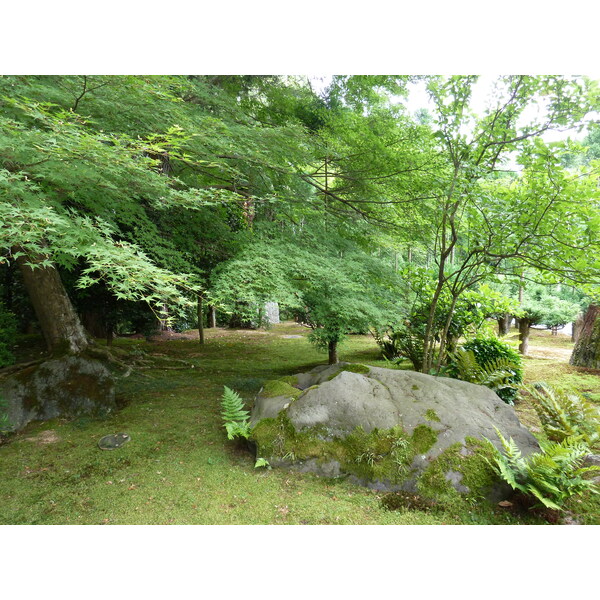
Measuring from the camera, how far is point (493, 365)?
4305 mm

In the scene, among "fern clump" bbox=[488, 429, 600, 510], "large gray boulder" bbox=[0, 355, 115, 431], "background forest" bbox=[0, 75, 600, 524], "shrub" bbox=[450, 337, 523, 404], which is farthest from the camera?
"shrub" bbox=[450, 337, 523, 404]

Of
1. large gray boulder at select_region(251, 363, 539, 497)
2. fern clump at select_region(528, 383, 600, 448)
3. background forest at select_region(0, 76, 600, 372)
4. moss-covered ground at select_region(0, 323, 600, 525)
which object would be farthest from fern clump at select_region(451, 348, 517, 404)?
large gray boulder at select_region(251, 363, 539, 497)

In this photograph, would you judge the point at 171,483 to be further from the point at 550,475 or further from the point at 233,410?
the point at 550,475

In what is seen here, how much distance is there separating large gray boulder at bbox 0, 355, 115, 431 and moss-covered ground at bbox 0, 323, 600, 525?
6.0 inches

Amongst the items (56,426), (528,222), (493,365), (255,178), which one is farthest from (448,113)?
(56,426)

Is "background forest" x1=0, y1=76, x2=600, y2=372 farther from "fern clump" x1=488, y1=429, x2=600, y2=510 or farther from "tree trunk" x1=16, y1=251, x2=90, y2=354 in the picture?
"fern clump" x1=488, y1=429, x2=600, y2=510

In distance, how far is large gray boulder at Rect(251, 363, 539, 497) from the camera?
8.32ft

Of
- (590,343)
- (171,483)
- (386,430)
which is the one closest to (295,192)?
(386,430)

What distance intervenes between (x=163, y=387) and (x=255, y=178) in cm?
310

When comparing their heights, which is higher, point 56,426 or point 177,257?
point 177,257

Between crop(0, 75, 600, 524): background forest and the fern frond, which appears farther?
the fern frond

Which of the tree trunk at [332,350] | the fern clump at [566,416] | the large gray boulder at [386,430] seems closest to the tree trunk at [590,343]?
the fern clump at [566,416]

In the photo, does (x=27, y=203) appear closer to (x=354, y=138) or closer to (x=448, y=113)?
(x=354, y=138)

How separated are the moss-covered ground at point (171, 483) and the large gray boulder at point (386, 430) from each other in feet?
0.47
